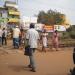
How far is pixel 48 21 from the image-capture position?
265 ft

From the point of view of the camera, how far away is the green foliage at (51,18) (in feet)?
265

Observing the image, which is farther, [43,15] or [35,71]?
[43,15]

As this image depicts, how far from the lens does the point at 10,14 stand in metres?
76.2

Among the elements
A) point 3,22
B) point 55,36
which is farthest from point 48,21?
point 55,36

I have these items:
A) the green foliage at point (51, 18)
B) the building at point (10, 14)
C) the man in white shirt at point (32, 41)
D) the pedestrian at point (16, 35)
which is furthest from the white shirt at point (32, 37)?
the green foliage at point (51, 18)

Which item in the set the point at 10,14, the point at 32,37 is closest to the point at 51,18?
the point at 10,14

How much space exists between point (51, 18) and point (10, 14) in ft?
35.9

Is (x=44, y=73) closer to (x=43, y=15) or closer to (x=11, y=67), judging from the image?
(x=11, y=67)

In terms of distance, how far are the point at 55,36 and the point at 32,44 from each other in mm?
10345

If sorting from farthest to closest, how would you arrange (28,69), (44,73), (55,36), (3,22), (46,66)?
1. (3,22)
2. (55,36)
3. (46,66)
4. (28,69)
5. (44,73)

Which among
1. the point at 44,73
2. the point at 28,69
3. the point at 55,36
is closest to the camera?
the point at 44,73

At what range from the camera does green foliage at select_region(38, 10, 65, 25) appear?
80.8 meters

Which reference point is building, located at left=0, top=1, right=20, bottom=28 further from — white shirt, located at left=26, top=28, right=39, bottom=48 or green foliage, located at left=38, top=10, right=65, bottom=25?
white shirt, located at left=26, top=28, right=39, bottom=48

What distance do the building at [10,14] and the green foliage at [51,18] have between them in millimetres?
7207
